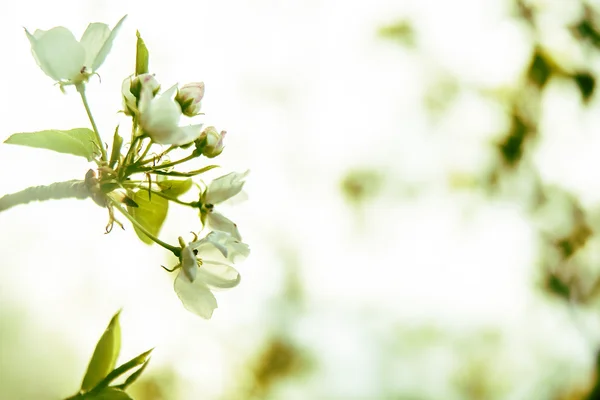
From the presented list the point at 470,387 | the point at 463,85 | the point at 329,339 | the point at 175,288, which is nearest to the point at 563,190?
the point at 463,85

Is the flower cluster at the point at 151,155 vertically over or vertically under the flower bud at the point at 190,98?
under

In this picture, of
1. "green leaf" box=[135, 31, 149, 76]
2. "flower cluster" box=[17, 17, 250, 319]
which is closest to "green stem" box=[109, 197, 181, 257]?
"flower cluster" box=[17, 17, 250, 319]

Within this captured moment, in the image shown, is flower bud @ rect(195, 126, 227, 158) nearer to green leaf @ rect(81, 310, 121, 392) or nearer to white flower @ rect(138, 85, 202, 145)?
white flower @ rect(138, 85, 202, 145)

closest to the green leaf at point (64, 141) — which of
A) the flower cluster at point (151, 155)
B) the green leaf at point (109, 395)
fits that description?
the flower cluster at point (151, 155)

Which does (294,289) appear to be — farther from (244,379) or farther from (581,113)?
(581,113)

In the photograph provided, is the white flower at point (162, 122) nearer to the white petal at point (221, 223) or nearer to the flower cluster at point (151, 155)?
the flower cluster at point (151, 155)

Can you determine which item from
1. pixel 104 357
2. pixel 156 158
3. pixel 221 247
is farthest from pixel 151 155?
pixel 104 357

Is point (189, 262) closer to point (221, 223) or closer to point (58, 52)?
point (221, 223)
